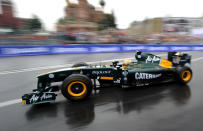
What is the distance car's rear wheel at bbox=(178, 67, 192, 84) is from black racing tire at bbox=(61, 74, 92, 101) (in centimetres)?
301

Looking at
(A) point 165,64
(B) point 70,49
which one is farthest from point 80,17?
(A) point 165,64

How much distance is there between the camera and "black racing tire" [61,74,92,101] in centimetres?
340

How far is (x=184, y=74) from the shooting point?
4781 mm

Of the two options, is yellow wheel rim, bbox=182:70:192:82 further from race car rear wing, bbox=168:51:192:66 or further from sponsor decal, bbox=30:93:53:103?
sponsor decal, bbox=30:93:53:103

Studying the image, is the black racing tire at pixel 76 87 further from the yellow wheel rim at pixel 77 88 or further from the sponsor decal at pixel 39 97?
the sponsor decal at pixel 39 97

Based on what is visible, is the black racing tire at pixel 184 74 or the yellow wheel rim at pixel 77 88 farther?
the black racing tire at pixel 184 74

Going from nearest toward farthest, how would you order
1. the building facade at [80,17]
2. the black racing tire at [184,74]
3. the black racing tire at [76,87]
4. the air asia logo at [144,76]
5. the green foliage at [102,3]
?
the black racing tire at [76,87]
the air asia logo at [144,76]
the black racing tire at [184,74]
the building facade at [80,17]
the green foliage at [102,3]

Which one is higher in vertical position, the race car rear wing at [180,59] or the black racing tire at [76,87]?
the race car rear wing at [180,59]

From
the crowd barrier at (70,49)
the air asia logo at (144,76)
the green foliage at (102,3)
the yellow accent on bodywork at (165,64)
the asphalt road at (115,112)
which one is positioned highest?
the green foliage at (102,3)

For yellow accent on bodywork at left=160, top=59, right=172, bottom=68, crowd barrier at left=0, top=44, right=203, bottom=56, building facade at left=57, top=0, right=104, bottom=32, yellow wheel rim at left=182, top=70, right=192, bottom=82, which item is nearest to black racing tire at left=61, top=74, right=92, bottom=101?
yellow accent on bodywork at left=160, top=59, right=172, bottom=68

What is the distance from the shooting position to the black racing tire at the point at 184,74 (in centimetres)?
457

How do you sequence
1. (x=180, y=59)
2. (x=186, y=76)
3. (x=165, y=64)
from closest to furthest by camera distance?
1. (x=165, y=64)
2. (x=186, y=76)
3. (x=180, y=59)

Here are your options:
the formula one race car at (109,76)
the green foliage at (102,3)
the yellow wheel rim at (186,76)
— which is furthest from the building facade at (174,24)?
the formula one race car at (109,76)

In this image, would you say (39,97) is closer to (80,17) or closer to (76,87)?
(76,87)
